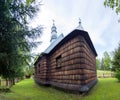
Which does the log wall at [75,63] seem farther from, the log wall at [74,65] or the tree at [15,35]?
the tree at [15,35]

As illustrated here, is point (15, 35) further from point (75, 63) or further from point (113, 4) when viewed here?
point (113, 4)

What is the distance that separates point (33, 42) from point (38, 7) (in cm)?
200

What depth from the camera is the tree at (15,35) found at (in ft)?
24.2

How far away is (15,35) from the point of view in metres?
7.66

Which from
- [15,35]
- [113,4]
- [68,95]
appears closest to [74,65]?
[68,95]

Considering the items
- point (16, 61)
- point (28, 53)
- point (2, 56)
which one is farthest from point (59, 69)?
point (2, 56)

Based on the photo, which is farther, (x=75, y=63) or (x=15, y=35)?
(x=75, y=63)

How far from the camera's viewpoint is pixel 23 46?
27.3 ft

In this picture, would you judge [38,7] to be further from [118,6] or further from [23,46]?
[118,6]

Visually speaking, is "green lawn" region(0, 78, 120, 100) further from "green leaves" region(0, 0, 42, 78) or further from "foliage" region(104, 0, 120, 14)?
"foliage" region(104, 0, 120, 14)

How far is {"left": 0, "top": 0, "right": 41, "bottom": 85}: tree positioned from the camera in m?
7.36

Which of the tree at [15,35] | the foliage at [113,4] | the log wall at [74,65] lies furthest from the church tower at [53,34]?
the foliage at [113,4]

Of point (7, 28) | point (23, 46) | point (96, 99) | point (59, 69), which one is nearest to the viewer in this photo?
point (96, 99)

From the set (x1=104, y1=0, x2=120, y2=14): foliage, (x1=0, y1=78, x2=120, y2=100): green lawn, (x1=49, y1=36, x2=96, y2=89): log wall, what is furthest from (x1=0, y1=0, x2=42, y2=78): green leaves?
(x1=104, y1=0, x2=120, y2=14): foliage
